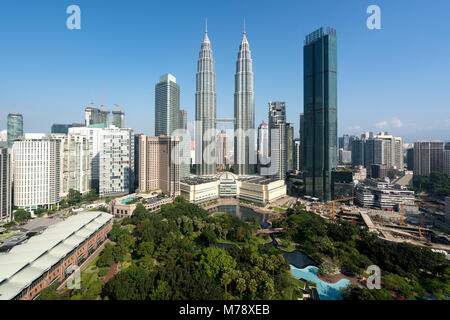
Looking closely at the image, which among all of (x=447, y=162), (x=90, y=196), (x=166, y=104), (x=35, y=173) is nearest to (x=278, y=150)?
(x=166, y=104)

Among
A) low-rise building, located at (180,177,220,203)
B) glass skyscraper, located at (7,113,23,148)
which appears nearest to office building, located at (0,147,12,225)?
low-rise building, located at (180,177,220,203)

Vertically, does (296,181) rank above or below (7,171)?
below

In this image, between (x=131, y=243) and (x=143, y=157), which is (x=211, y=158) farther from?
(x=131, y=243)

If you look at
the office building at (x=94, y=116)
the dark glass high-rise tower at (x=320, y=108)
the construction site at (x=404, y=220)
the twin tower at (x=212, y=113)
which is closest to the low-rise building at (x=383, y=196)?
the construction site at (x=404, y=220)

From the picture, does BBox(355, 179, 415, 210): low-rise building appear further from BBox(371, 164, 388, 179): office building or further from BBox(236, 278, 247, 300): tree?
BBox(236, 278, 247, 300): tree
